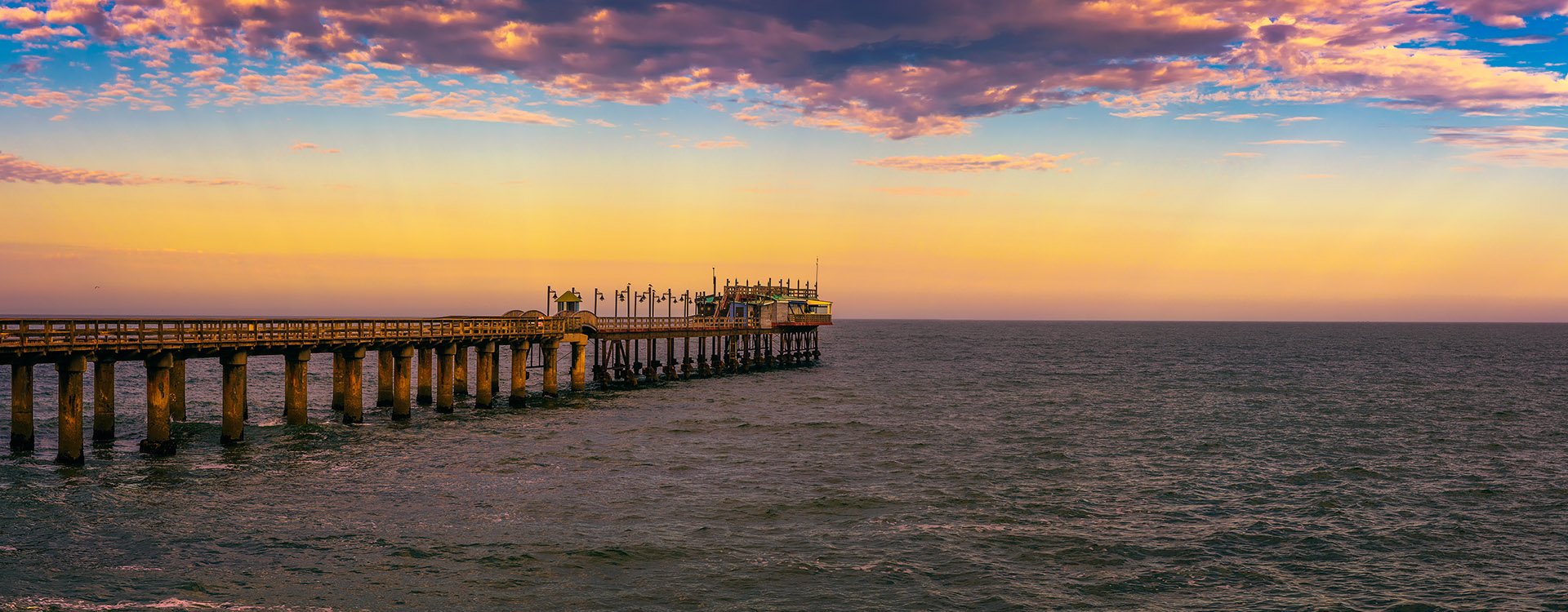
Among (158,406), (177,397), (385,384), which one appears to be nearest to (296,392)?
(177,397)

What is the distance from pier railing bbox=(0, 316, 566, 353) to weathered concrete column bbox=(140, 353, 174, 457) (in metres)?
0.52

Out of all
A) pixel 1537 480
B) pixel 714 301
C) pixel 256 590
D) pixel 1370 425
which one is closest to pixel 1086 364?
pixel 714 301

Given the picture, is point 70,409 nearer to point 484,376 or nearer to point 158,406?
point 158,406

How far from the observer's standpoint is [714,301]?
10306cm

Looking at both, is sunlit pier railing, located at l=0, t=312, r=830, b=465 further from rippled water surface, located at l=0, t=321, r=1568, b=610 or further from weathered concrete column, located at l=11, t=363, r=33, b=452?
rippled water surface, located at l=0, t=321, r=1568, b=610

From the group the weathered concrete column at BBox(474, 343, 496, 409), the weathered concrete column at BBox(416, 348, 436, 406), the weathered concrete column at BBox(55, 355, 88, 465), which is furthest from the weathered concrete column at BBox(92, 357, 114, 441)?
the weathered concrete column at BBox(474, 343, 496, 409)

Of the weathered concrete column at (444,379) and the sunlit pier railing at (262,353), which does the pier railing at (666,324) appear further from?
the weathered concrete column at (444,379)

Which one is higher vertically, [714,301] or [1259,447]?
[714,301]

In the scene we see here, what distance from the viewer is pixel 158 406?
34.6m

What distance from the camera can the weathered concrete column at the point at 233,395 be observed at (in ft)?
123

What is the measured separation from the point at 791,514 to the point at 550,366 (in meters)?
33.9

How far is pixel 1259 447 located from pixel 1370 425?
12943 mm

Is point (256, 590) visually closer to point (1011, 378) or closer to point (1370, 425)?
point (1370, 425)

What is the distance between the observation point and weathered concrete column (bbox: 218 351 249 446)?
37.4 m
